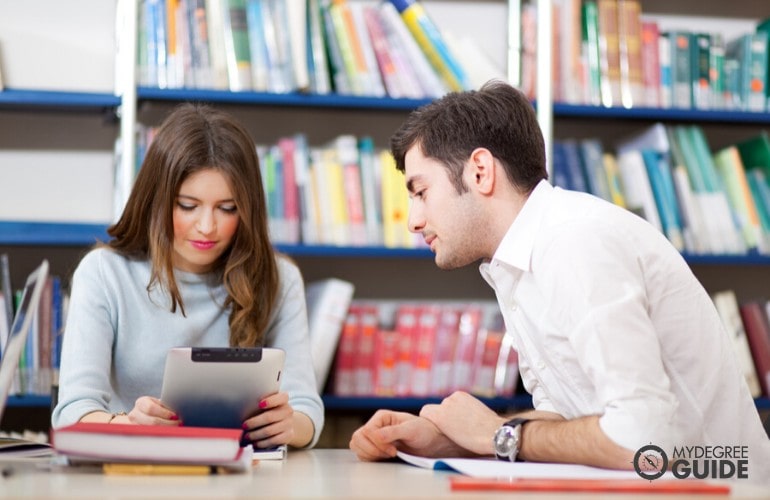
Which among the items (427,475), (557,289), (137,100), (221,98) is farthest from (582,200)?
(137,100)

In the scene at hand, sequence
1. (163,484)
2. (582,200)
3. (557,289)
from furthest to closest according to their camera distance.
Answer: (582,200), (557,289), (163,484)

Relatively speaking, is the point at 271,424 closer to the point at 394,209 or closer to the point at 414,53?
the point at 394,209

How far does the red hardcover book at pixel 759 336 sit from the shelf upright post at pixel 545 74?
2.37 ft

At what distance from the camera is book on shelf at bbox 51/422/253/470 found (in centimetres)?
110

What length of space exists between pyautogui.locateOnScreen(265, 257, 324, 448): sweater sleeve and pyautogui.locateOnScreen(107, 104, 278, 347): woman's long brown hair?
3 cm

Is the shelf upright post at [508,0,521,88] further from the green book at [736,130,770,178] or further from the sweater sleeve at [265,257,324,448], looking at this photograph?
the sweater sleeve at [265,257,324,448]

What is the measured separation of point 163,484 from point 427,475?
34 centimetres

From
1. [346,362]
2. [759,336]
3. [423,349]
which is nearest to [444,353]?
[423,349]

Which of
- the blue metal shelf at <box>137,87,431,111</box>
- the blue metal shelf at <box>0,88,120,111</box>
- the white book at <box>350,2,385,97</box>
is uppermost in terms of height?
the white book at <box>350,2,385,97</box>

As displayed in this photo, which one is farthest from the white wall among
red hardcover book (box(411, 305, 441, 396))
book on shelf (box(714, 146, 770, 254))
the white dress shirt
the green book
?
the green book

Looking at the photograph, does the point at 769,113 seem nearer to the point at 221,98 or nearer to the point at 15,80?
the point at 221,98

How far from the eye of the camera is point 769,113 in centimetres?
284

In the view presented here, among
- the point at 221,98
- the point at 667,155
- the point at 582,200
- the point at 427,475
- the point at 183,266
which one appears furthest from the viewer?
the point at 667,155

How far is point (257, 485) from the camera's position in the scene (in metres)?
1.01
